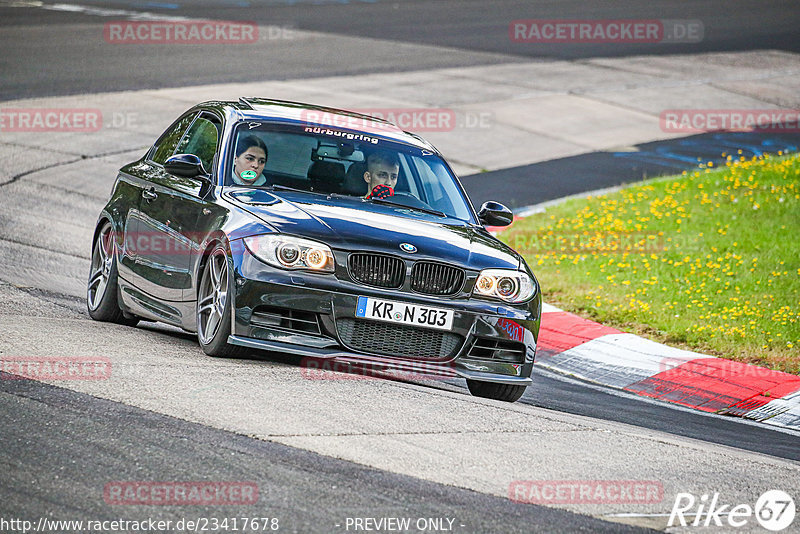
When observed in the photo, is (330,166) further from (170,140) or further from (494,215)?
(170,140)

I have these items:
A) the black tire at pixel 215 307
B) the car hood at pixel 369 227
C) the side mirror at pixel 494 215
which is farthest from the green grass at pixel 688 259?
the black tire at pixel 215 307

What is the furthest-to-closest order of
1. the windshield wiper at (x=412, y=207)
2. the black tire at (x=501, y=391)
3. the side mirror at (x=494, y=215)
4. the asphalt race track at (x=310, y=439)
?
the side mirror at (x=494, y=215) → the windshield wiper at (x=412, y=207) → the black tire at (x=501, y=391) → the asphalt race track at (x=310, y=439)

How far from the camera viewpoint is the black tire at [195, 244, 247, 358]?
7258 mm

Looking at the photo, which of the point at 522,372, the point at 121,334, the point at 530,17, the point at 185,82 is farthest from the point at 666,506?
the point at 530,17

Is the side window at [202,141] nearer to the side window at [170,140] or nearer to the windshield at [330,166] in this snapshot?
the side window at [170,140]

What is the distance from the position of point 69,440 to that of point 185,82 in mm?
18181

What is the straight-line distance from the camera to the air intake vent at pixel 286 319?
281 inches

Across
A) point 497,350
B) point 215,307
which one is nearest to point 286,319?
point 215,307

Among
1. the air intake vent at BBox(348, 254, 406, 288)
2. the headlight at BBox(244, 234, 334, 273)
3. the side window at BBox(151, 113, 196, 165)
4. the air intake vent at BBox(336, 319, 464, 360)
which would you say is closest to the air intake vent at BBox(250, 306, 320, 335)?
the air intake vent at BBox(336, 319, 464, 360)

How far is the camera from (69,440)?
5.38 metres

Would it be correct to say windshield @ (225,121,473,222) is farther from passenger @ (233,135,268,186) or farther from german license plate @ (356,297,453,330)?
german license plate @ (356,297,453,330)

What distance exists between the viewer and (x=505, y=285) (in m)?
7.55

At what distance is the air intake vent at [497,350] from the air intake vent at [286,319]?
0.99 metres

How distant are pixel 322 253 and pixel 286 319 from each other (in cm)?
44
